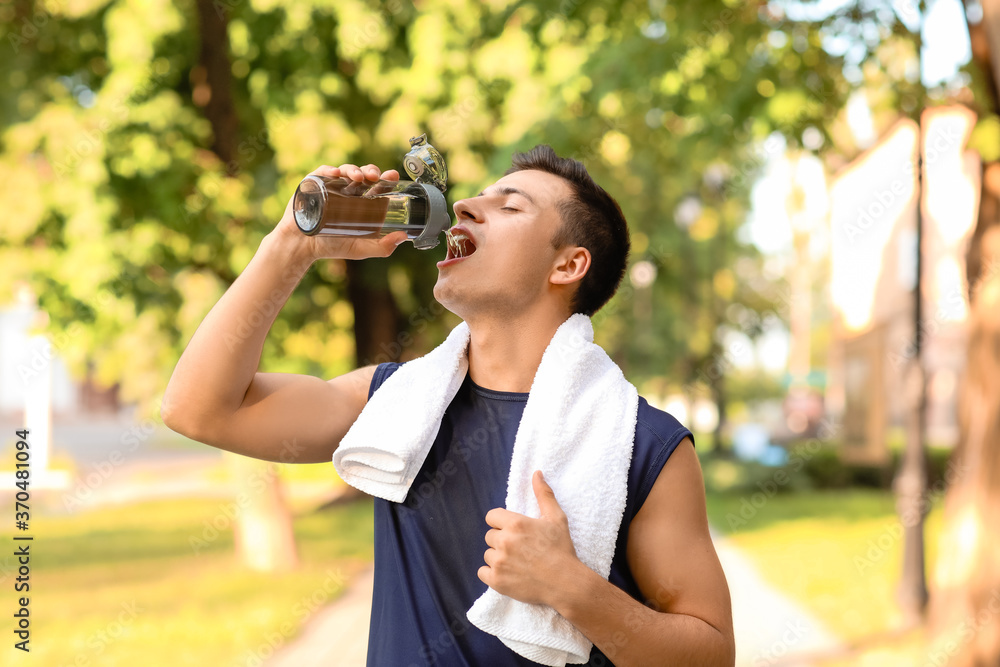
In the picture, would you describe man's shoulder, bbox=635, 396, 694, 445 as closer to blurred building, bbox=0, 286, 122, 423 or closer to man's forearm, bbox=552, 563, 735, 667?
man's forearm, bbox=552, 563, 735, 667

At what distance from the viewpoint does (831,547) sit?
1139 centimetres

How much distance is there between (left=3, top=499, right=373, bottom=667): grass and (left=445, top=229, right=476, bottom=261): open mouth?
212 inches

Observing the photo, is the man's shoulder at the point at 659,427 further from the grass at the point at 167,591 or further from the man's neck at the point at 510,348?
the grass at the point at 167,591

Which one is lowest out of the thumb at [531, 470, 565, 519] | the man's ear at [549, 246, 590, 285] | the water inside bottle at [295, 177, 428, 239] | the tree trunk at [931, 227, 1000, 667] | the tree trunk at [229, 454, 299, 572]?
the tree trunk at [229, 454, 299, 572]

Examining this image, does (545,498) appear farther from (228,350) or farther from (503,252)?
(228,350)

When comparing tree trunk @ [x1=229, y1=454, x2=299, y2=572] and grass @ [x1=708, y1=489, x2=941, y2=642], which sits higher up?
tree trunk @ [x1=229, y1=454, x2=299, y2=572]

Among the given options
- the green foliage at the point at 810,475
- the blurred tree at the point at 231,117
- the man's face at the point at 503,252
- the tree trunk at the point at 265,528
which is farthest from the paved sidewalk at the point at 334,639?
the green foliage at the point at 810,475

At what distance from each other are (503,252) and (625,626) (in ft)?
2.85

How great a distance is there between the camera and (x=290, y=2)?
7.40m

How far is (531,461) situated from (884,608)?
306 inches

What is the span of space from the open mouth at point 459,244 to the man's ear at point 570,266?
0.68 feet

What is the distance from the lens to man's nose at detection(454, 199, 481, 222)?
6.79ft

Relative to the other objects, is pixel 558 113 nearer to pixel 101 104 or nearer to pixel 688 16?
pixel 688 16

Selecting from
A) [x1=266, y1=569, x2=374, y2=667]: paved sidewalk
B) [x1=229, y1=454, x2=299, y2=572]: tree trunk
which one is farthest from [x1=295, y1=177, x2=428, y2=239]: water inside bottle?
[x1=229, y1=454, x2=299, y2=572]: tree trunk
